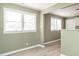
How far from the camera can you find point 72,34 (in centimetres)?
242

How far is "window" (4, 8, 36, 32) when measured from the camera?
3.24 m

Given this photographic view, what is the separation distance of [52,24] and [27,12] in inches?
103

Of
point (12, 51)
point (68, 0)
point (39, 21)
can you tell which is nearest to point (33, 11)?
point (39, 21)

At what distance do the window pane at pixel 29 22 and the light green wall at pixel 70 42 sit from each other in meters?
1.99

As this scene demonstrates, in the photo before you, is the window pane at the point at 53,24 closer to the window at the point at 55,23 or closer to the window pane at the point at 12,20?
the window at the point at 55,23

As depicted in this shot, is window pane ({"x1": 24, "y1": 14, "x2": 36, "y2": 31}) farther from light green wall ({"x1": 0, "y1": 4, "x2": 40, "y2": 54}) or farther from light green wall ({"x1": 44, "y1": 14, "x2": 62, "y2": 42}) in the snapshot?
light green wall ({"x1": 44, "y1": 14, "x2": 62, "y2": 42})

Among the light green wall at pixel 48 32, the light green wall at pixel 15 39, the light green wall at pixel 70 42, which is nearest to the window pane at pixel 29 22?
the light green wall at pixel 15 39

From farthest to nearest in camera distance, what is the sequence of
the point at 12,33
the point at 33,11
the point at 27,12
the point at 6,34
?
the point at 33,11, the point at 27,12, the point at 12,33, the point at 6,34

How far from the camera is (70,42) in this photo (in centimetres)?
248

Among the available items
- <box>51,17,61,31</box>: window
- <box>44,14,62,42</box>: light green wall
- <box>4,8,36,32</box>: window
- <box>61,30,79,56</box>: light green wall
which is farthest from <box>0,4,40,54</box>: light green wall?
<box>51,17,61,31</box>: window

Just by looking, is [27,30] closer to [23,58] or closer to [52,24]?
[52,24]

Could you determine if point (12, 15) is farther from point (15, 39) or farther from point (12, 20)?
point (15, 39)

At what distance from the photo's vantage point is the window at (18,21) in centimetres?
324

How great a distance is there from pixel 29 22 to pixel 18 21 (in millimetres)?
683
